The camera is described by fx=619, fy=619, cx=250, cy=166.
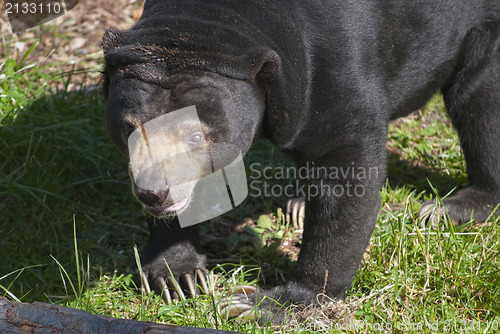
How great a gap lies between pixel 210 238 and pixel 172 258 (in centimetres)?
48

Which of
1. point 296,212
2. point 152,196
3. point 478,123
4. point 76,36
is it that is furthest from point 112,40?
point 76,36

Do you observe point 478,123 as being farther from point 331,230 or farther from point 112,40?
point 112,40

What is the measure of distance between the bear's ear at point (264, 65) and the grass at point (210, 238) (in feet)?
3.58

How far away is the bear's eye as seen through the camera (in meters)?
2.74

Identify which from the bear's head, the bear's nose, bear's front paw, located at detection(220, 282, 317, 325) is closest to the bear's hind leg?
bear's front paw, located at detection(220, 282, 317, 325)

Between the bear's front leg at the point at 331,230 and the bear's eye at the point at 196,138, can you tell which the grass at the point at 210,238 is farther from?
the bear's eye at the point at 196,138

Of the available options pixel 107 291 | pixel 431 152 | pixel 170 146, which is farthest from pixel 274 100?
pixel 431 152

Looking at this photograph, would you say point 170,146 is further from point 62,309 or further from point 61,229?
point 61,229

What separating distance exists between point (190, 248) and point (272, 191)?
1.09 meters

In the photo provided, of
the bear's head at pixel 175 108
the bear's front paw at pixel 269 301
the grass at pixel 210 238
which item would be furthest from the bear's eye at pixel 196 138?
the bear's front paw at pixel 269 301

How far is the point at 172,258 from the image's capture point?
143 inches

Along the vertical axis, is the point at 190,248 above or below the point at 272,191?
above

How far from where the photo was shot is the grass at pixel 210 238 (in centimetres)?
311

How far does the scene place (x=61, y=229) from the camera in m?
3.98
